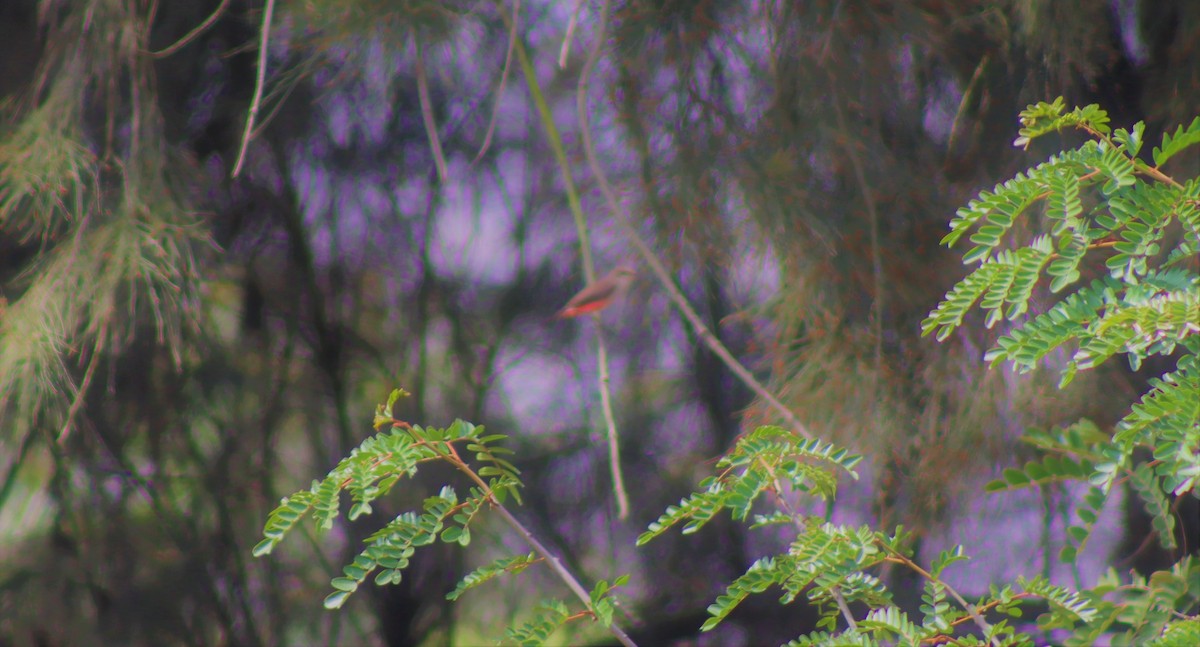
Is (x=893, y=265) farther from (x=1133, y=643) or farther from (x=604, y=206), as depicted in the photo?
(x=1133, y=643)

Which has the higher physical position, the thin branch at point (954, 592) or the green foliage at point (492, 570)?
the green foliage at point (492, 570)

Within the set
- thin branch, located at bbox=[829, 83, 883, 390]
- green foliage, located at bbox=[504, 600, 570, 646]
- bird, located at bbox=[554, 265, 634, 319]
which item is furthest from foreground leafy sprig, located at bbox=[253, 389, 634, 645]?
thin branch, located at bbox=[829, 83, 883, 390]

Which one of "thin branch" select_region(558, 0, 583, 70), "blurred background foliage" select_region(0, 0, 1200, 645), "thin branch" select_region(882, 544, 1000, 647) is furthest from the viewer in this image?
"blurred background foliage" select_region(0, 0, 1200, 645)

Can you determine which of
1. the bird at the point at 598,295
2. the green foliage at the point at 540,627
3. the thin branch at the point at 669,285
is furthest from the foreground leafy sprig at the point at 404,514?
the bird at the point at 598,295

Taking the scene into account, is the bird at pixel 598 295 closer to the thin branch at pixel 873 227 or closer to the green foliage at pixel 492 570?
the thin branch at pixel 873 227

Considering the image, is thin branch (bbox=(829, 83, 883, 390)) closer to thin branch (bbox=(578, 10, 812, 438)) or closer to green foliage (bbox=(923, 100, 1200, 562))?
thin branch (bbox=(578, 10, 812, 438))

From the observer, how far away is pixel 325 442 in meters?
2.44

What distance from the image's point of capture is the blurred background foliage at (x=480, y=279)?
1786 mm

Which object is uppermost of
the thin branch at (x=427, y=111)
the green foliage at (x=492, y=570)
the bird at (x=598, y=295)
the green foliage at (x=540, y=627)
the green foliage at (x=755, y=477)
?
the thin branch at (x=427, y=111)

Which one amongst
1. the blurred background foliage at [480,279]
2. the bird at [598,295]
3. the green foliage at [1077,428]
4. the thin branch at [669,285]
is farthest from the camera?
the blurred background foliage at [480,279]

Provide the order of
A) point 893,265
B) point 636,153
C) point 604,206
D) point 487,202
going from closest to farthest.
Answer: point 893,265 → point 636,153 → point 604,206 → point 487,202

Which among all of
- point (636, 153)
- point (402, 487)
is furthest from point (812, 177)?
point (402, 487)

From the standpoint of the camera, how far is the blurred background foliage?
1.79 metres

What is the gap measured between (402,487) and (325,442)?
223 millimetres
